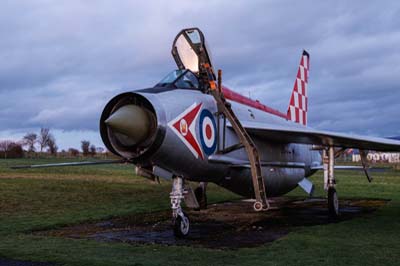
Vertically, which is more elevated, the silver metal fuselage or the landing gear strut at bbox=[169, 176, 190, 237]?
the silver metal fuselage

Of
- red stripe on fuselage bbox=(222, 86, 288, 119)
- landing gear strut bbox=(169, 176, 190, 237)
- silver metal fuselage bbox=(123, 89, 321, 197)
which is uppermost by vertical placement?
red stripe on fuselage bbox=(222, 86, 288, 119)

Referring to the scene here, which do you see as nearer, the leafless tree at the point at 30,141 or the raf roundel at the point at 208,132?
the raf roundel at the point at 208,132

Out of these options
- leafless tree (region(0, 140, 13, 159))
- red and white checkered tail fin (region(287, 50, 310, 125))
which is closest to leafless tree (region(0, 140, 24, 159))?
leafless tree (region(0, 140, 13, 159))

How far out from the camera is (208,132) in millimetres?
9523

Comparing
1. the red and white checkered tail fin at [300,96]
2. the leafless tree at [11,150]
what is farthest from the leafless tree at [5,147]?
the red and white checkered tail fin at [300,96]

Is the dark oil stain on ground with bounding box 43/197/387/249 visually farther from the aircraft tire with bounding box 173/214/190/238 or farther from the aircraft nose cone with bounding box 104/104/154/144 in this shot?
the aircraft nose cone with bounding box 104/104/154/144

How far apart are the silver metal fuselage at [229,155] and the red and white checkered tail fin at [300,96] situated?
2.20 m

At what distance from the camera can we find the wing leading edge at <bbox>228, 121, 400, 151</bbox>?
1113 cm

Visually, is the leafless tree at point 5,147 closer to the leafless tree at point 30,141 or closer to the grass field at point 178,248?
the leafless tree at point 30,141

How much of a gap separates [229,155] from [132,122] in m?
3.22

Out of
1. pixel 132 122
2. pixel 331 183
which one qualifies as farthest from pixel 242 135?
pixel 331 183

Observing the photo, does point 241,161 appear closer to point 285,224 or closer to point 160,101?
point 285,224

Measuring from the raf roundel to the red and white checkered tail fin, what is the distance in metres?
7.98

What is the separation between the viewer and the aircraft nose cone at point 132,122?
25.0 ft
